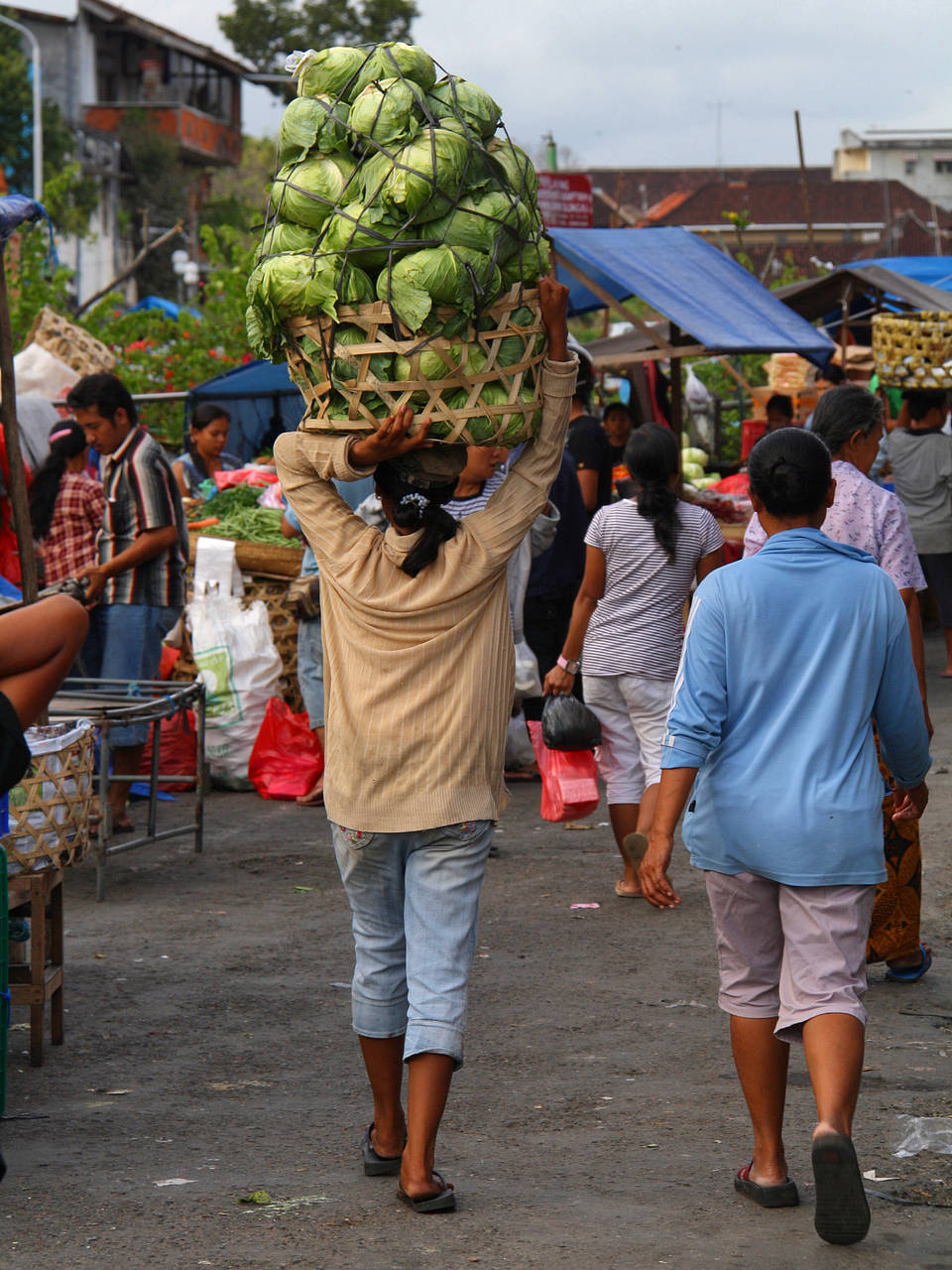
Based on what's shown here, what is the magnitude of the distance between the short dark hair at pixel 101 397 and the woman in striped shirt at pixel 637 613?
7.78ft

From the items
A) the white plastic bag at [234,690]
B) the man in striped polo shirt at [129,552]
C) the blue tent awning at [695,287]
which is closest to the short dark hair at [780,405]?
the blue tent awning at [695,287]

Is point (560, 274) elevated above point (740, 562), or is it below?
above

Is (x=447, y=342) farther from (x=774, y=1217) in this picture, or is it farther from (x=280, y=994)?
(x=280, y=994)

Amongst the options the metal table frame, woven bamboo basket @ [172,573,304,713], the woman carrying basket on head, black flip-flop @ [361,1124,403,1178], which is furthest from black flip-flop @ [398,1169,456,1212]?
woven bamboo basket @ [172,573,304,713]

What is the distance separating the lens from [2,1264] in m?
3.33

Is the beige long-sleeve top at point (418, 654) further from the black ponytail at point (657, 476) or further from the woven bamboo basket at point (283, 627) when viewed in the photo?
the woven bamboo basket at point (283, 627)

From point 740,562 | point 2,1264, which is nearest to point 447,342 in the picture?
point 740,562

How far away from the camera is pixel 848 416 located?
501 cm

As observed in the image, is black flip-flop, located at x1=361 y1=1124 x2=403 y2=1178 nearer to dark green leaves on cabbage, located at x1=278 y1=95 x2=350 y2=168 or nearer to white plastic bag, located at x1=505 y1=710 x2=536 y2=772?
dark green leaves on cabbage, located at x1=278 y1=95 x2=350 y2=168

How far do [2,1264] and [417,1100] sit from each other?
3.11 feet

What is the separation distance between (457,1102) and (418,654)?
4.80 feet

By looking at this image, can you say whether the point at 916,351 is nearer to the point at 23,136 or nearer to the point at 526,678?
the point at 526,678

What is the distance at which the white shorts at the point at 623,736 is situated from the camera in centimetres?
649

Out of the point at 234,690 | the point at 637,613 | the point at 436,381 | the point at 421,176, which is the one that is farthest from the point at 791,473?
the point at 234,690
